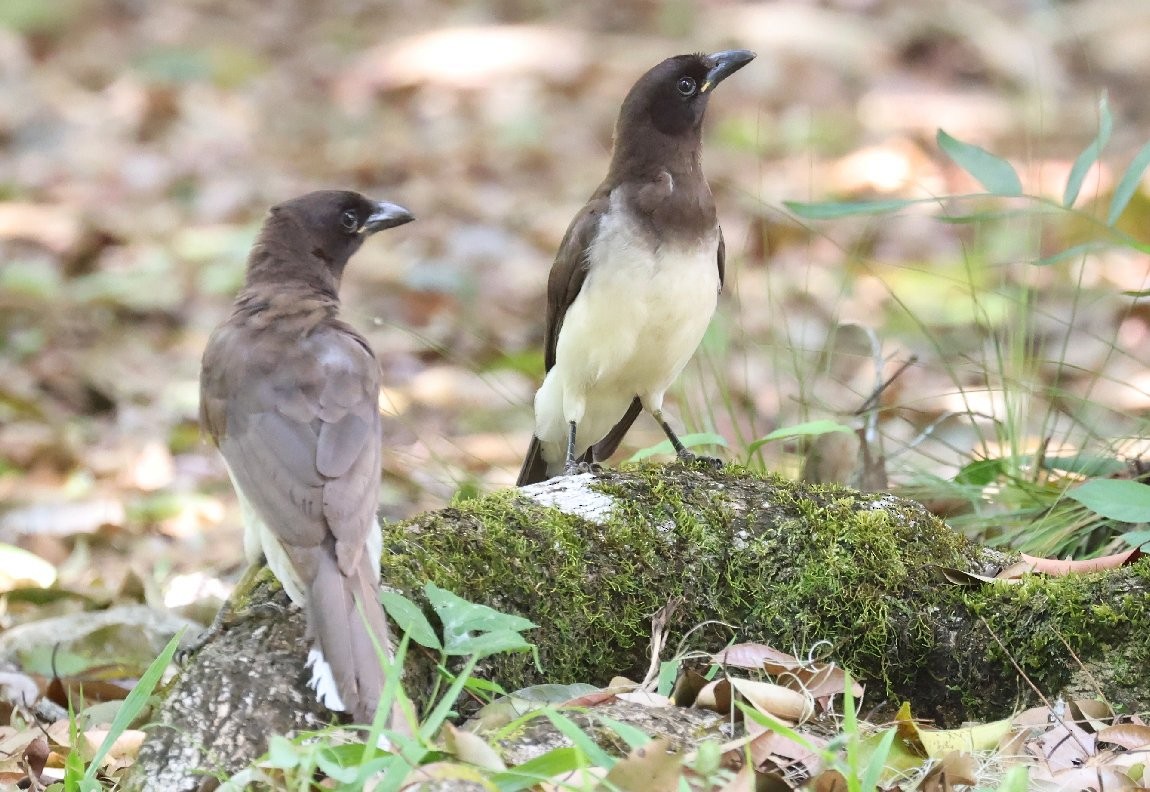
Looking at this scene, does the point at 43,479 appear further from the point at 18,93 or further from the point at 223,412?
the point at 18,93

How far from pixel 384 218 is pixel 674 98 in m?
1.10

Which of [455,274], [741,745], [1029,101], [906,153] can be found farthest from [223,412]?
[1029,101]

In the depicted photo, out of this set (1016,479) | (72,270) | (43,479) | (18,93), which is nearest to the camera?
(1016,479)

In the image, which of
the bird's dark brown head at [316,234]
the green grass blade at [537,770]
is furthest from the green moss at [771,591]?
the bird's dark brown head at [316,234]

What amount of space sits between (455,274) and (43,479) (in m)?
3.46

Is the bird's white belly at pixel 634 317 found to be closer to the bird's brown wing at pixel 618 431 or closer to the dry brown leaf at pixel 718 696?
the bird's brown wing at pixel 618 431

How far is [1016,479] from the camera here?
15.0 ft

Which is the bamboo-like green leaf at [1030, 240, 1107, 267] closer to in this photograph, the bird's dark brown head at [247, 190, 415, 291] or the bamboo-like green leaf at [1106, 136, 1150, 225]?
the bamboo-like green leaf at [1106, 136, 1150, 225]

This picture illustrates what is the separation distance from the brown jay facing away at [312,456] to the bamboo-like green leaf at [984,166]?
1.72m

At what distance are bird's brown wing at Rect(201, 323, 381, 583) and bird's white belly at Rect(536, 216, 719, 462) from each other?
1.14 m

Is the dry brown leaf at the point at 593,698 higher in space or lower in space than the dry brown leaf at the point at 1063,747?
higher

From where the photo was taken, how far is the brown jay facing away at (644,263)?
4.88 meters

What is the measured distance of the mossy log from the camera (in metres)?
3.65

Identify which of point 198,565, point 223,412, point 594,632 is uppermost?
point 223,412
